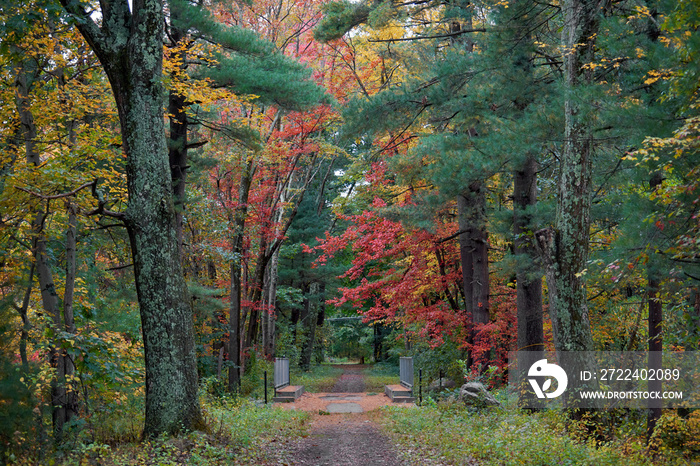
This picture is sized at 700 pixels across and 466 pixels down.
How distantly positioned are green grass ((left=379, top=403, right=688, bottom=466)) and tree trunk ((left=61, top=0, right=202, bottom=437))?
3.64 meters

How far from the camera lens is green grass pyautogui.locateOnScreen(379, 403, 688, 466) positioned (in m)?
5.57

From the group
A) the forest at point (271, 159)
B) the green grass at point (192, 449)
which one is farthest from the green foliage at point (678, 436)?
the green grass at point (192, 449)

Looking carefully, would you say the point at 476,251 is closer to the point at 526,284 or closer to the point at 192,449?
the point at 526,284

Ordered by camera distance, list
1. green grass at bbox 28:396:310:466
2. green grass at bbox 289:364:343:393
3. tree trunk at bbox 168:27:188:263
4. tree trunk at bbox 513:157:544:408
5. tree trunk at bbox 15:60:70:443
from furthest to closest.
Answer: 1. green grass at bbox 289:364:343:393
2. tree trunk at bbox 513:157:544:408
3. tree trunk at bbox 168:27:188:263
4. tree trunk at bbox 15:60:70:443
5. green grass at bbox 28:396:310:466

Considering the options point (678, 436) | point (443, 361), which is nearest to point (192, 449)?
point (678, 436)

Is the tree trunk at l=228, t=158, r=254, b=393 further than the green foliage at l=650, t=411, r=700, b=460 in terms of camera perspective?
Yes

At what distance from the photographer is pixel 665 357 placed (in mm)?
7539

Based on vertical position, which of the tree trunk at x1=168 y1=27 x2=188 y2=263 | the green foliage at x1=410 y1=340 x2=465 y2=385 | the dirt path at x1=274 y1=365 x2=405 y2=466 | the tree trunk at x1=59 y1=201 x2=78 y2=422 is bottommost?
the dirt path at x1=274 y1=365 x2=405 y2=466

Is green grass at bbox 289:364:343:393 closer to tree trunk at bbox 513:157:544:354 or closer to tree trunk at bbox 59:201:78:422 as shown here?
tree trunk at bbox 513:157:544:354

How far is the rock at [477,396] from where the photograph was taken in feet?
30.5

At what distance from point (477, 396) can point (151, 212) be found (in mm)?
6685

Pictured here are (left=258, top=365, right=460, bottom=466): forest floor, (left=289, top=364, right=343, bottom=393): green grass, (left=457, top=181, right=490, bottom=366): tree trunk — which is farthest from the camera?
(left=289, top=364, right=343, bottom=393): green grass

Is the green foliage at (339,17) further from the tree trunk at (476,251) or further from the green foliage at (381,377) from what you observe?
the green foliage at (381,377)

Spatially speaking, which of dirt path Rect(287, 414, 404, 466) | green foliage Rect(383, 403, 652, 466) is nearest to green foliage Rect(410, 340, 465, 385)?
dirt path Rect(287, 414, 404, 466)
